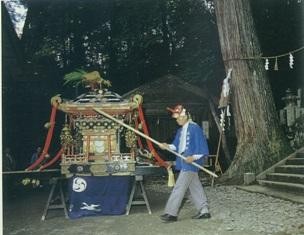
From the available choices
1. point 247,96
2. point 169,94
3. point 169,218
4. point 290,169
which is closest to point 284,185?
point 290,169

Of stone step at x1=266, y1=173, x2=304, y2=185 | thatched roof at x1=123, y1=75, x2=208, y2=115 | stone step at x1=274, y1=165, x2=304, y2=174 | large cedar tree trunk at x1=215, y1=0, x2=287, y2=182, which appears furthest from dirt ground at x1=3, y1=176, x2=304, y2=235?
thatched roof at x1=123, y1=75, x2=208, y2=115

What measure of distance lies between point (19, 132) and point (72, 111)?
2.02m

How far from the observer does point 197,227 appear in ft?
20.1

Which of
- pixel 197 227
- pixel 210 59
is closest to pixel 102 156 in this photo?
pixel 197 227

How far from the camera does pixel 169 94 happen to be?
1358 cm

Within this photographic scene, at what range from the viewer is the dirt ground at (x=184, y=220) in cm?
592

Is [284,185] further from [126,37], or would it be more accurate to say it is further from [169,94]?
[169,94]

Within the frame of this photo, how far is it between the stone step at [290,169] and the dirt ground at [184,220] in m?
0.94

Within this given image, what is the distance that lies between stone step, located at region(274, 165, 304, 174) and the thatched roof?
445 cm

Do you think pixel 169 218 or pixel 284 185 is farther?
pixel 284 185

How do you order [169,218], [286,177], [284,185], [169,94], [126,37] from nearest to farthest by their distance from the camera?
[169,218] → [284,185] → [286,177] → [126,37] → [169,94]

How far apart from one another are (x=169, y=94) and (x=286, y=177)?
5687 millimetres

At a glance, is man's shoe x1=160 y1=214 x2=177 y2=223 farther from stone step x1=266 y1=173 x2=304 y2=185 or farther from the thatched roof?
the thatched roof

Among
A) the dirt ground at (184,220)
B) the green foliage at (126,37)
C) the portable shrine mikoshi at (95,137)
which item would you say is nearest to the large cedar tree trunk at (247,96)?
the dirt ground at (184,220)
